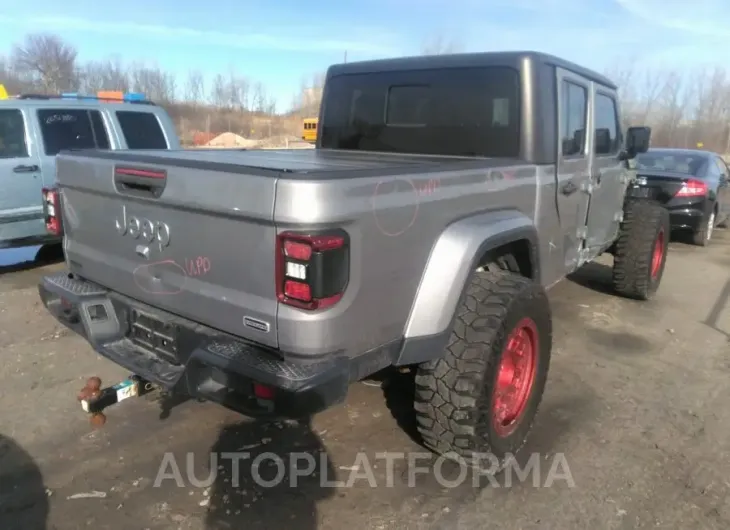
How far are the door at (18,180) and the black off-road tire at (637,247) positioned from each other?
20.3 feet

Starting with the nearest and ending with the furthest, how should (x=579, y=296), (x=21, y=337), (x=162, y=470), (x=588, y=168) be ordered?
1. (x=162, y=470)
2. (x=588, y=168)
3. (x=21, y=337)
4. (x=579, y=296)

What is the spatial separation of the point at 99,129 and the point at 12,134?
93 cm

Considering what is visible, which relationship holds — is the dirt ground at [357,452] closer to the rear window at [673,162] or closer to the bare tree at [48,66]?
the rear window at [673,162]

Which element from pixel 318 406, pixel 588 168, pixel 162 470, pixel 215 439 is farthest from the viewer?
pixel 588 168

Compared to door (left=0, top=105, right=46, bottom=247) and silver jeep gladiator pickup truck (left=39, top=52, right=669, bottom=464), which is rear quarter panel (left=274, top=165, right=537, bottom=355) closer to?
silver jeep gladiator pickup truck (left=39, top=52, right=669, bottom=464)

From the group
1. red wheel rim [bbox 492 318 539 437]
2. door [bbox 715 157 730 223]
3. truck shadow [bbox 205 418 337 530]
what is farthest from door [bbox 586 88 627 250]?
door [bbox 715 157 730 223]

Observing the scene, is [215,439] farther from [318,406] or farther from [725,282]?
[725,282]

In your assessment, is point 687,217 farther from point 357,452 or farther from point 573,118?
point 357,452

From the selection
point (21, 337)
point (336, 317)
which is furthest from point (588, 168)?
point (21, 337)

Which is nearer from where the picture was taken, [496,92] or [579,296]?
[496,92]

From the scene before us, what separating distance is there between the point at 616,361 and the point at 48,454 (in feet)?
12.8

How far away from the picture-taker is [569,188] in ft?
13.3

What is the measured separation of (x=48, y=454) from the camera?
10.4 feet

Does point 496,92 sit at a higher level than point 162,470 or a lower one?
higher
